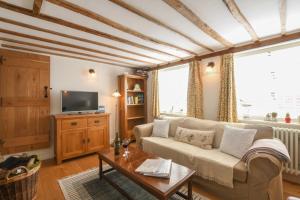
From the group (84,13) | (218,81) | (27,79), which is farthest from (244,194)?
(27,79)

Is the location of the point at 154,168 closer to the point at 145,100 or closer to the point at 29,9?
the point at 29,9

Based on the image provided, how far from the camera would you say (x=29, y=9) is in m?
1.65

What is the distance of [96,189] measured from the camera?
2.07 meters

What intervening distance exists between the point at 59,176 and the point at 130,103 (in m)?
2.36

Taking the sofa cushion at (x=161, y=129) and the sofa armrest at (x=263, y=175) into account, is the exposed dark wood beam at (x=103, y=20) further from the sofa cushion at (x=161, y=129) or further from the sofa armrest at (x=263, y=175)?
the sofa armrest at (x=263, y=175)

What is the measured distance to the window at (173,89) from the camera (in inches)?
154

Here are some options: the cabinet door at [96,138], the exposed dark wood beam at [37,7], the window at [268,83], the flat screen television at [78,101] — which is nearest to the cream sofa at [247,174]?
the window at [268,83]

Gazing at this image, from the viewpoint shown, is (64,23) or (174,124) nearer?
(64,23)

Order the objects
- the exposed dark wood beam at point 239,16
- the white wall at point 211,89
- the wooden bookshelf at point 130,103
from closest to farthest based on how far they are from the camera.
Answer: the exposed dark wood beam at point 239,16, the white wall at point 211,89, the wooden bookshelf at point 130,103

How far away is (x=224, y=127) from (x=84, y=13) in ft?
8.30

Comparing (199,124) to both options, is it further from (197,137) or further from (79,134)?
(79,134)

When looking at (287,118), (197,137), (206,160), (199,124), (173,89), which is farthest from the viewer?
(173,89)

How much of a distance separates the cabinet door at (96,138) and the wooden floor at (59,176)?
8.2 inches

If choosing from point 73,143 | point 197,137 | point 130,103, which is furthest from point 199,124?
point 73,143
